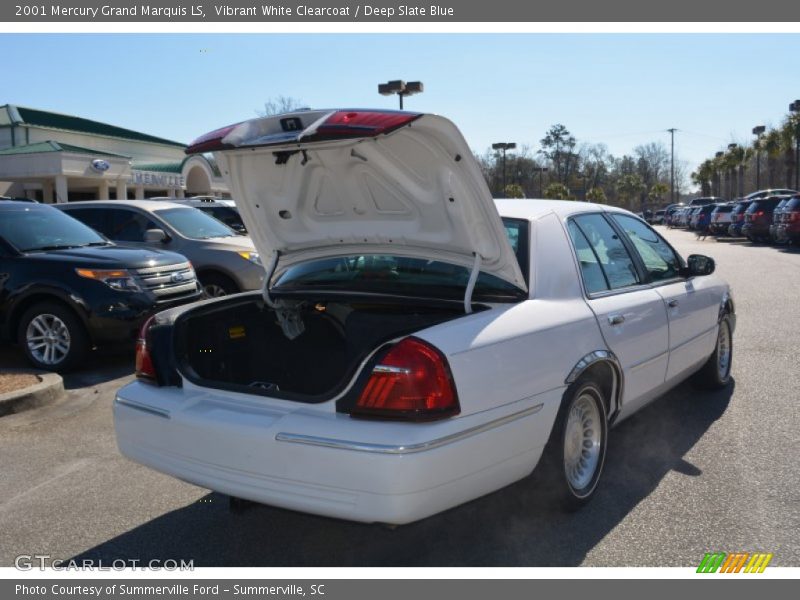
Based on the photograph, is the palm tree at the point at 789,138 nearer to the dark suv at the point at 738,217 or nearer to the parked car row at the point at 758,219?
the parked car row at the point at 758,219

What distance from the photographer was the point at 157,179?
37594 mm

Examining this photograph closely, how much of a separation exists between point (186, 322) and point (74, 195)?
37644 millimetres

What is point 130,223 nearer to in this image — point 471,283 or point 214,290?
point 214,290

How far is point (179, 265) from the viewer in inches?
→ 327

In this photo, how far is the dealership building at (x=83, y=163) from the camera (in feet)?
105

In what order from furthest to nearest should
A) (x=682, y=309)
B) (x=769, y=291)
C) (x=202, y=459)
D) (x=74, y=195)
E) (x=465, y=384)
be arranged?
(x=74, y=195)
(x=769, y=291)
(x=682, y=309)
(x=202, y=459)
(x=465, y=384)

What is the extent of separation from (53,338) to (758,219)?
24.7m

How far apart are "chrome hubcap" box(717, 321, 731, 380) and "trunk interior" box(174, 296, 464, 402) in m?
A: 3.13

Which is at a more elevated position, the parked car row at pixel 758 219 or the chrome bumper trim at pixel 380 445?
the parked car row at pixel 758 219

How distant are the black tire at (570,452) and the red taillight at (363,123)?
1557mm

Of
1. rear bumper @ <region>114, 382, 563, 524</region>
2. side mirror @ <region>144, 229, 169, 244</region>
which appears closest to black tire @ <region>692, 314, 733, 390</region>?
rear bumper @ <region>114, 382, 563, 524</region>

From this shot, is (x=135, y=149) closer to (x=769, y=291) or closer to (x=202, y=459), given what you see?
(x=769, y=291)

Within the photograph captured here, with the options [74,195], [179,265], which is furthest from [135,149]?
[179,265]

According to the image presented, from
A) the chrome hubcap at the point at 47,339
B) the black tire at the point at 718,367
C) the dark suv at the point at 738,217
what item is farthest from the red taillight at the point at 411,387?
the dark suv at the point at 738,217
